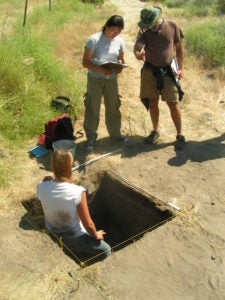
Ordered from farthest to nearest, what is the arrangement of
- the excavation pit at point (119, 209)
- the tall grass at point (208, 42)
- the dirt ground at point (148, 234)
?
the tall grass at point (208, 42) → the excavation pit at point (119, 209) → the dirt ground at point (148, 234)

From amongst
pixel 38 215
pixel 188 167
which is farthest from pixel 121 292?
pixel 188 167

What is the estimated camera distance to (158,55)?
562 centimetres

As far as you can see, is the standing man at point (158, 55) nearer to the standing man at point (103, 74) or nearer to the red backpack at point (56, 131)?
the standing man at point (103, 74)

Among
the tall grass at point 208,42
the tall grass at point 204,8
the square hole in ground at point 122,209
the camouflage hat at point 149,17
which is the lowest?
the square hole in ground at point 122,209

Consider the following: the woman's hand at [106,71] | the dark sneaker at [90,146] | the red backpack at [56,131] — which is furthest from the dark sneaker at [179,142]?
the red backpack at [56,131]

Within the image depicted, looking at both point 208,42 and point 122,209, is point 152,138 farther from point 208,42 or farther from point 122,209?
point 208,42

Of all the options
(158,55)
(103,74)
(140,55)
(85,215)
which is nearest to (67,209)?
(85,215)

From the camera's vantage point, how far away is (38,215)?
5.06m

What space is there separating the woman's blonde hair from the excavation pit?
117cm

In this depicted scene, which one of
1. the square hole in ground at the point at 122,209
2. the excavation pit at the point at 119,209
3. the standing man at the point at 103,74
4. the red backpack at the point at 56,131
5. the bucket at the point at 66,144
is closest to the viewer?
the excavation pit at the point at 119,209

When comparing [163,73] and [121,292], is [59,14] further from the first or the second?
[121,292]

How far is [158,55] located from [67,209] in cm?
271

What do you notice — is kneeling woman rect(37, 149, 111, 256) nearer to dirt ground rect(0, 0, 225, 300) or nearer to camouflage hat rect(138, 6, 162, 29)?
dirt ground rect(0, 0, 225, 300)

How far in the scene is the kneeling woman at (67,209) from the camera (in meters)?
3.69
